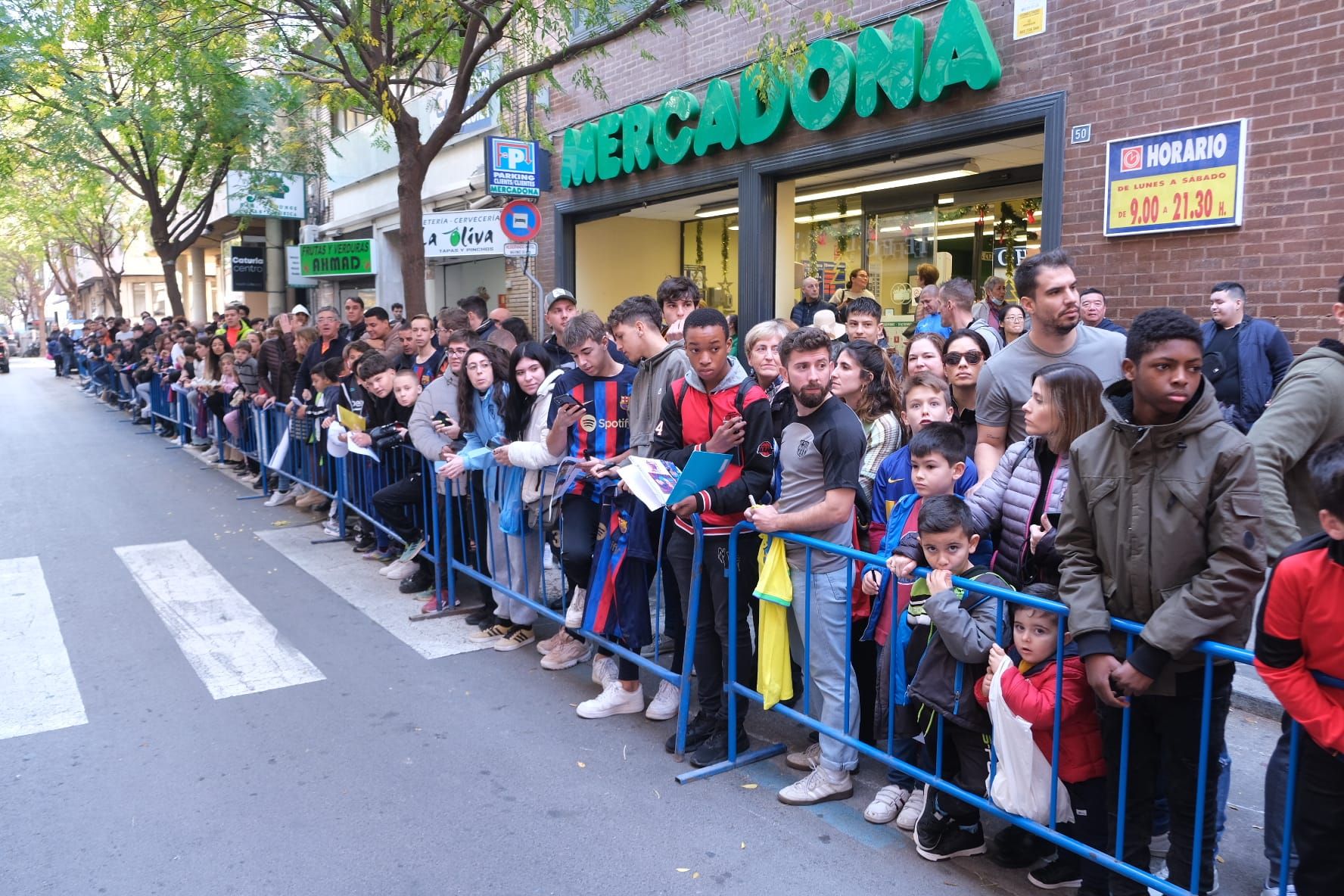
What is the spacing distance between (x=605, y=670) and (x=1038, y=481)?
2.72 meters

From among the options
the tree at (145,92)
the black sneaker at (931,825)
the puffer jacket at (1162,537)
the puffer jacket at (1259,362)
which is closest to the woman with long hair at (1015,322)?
the puffer jacket at (1259,362)

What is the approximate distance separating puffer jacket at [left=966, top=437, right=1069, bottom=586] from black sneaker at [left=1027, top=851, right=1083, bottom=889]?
3.33 ft

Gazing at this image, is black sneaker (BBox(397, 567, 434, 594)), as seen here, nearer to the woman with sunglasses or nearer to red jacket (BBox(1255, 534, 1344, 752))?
the woman with sunglasses

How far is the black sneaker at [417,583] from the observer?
770cm

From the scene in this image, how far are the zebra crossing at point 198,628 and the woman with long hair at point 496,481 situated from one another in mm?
261

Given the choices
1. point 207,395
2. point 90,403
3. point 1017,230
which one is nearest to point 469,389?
point 1017,230

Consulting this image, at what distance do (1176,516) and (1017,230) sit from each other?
927 centimetres

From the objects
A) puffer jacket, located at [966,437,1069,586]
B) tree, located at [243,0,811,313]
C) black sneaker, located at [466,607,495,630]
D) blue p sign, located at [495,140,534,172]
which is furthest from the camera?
blue p sign, located at [495,140,534,172]


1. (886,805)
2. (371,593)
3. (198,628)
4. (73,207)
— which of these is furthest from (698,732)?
(73,207)

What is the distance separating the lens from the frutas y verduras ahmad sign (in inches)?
369

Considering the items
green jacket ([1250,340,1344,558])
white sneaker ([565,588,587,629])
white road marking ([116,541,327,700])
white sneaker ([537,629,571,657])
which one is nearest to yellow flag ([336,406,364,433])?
white road marking ([116,541,327,700])

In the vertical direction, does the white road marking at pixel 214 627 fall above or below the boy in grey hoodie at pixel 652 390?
below

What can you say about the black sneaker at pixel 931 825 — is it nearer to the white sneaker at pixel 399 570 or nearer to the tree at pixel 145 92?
the white sneaker at pixel 399 570

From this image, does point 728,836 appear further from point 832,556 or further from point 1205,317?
point 1205,317
